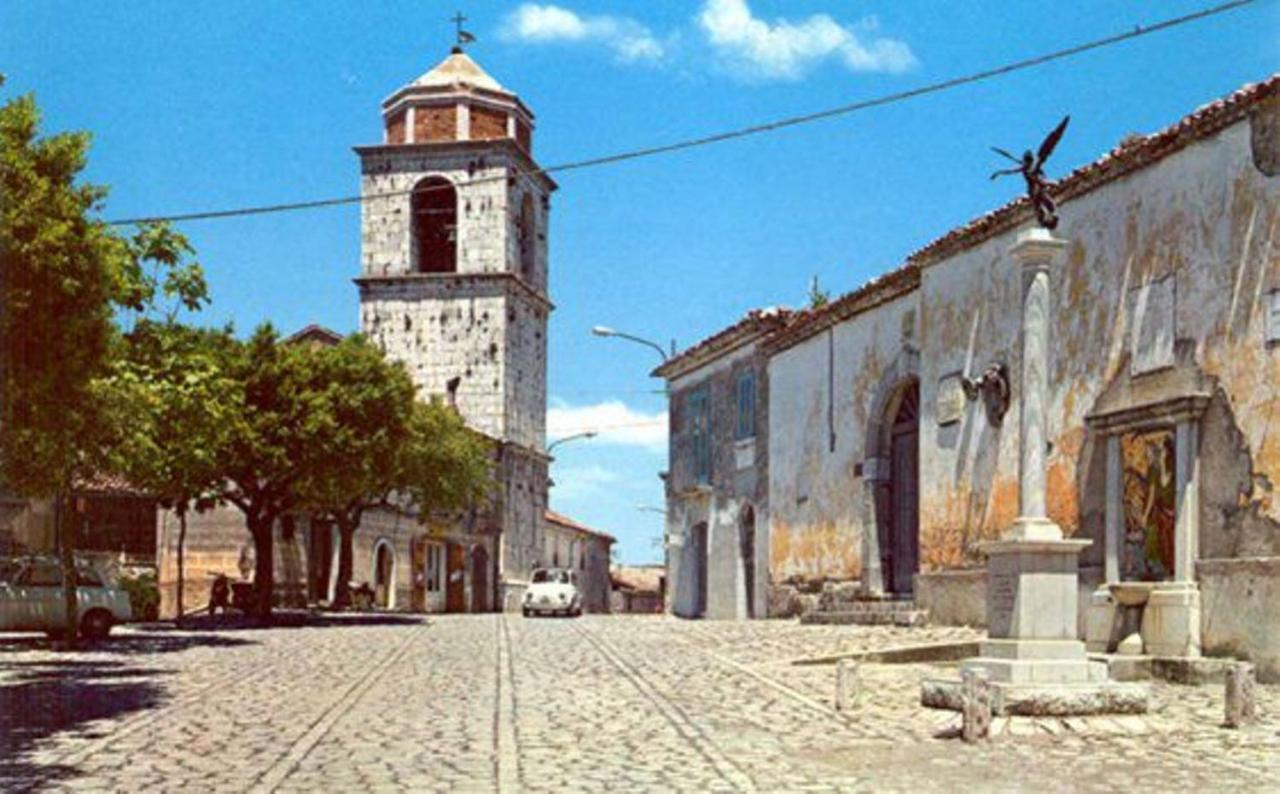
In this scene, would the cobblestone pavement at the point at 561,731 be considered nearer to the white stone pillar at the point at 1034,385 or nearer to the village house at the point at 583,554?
the white stone pillar at the point at 1034,385

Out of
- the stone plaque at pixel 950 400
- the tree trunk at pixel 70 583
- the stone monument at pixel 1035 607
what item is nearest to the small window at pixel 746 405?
the stone plaque at pixel 950 400

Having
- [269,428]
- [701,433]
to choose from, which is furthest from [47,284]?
[701,433]

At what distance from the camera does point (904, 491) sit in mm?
26812

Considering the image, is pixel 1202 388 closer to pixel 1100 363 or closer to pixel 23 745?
pixel 1100 363

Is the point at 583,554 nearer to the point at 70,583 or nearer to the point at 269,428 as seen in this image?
the point at 269,428

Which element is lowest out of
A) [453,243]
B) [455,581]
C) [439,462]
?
[455,581]

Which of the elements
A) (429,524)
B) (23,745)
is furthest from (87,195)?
(429,524)

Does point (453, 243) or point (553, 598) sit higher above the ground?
point (453, 243)

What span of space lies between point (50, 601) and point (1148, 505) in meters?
17.1

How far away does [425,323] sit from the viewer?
6019 centimetres

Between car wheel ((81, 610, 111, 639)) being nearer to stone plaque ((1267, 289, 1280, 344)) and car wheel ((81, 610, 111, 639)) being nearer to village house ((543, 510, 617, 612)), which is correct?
stone plaque ((1267, 289, 1280, 344))

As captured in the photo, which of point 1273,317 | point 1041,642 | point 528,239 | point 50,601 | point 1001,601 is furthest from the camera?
point 528,239

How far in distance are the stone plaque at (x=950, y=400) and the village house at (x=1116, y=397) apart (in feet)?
0.15

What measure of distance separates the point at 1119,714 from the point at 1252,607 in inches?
155
